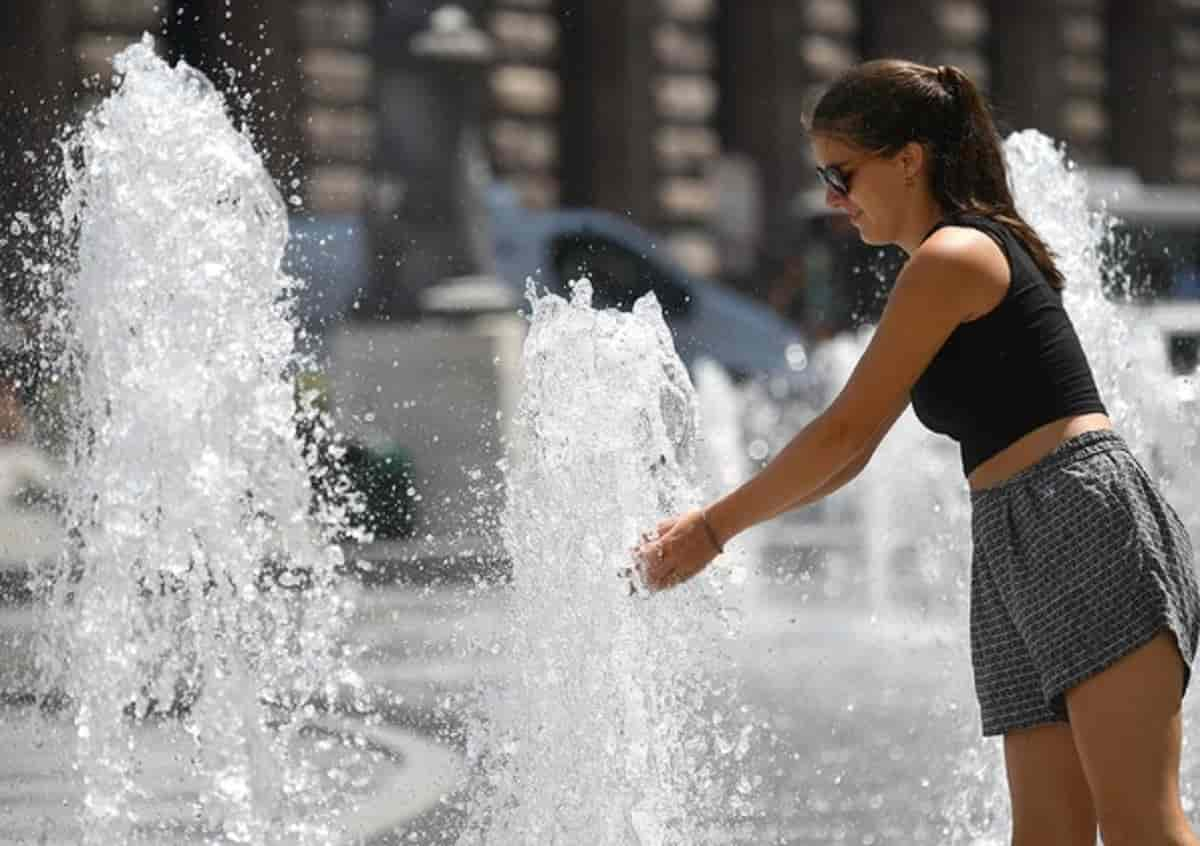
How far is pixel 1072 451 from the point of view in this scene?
2986 millimetres

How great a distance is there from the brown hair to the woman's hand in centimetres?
50

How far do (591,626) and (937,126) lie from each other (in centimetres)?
108

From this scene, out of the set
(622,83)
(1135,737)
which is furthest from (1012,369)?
(622,83)

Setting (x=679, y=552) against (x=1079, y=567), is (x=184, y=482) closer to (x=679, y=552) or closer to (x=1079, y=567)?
(x=679, y=552)

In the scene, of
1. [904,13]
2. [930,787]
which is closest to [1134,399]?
[930,787]

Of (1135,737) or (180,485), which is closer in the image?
(1135,737)

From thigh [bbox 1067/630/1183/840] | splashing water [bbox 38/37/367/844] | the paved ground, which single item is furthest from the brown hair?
splashing water [bbox 38/37/367/844]

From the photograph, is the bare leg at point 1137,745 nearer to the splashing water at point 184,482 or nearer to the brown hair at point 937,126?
the brown hair at point 937,126

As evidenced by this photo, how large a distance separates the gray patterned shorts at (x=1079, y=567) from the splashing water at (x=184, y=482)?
1864 millimetres

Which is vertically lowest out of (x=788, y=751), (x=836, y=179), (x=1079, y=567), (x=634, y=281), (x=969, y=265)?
(x=788, y=751)

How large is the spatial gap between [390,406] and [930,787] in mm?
6167

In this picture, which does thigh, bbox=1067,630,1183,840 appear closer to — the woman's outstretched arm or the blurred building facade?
the woman's outstretched arm

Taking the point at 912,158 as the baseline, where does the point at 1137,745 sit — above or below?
below

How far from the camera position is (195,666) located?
4.59 m
